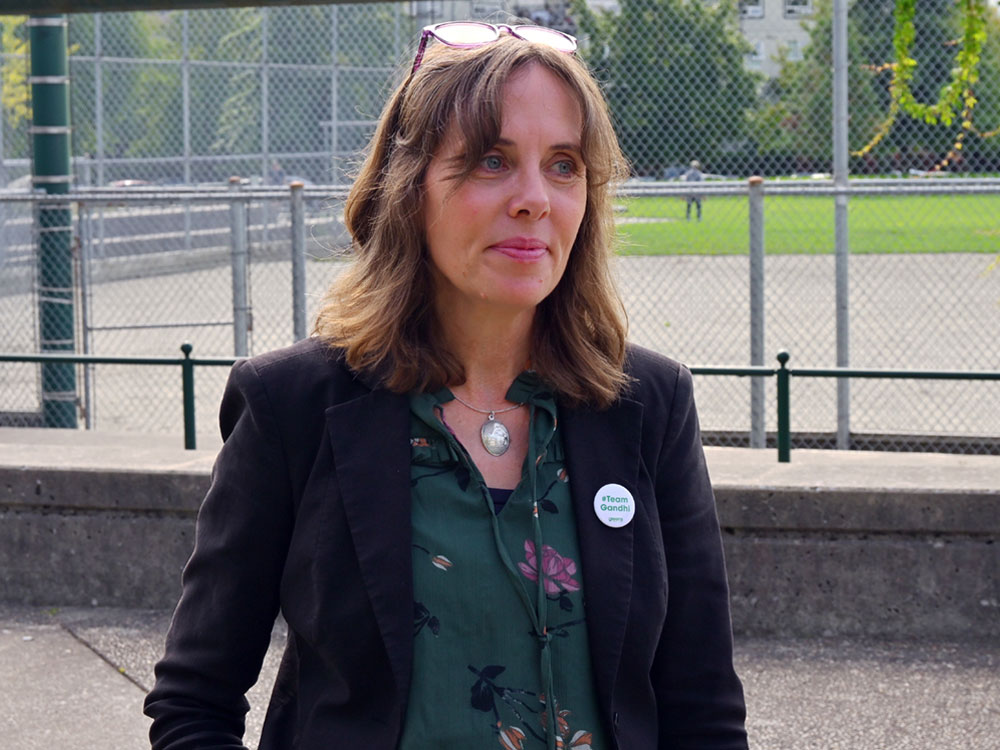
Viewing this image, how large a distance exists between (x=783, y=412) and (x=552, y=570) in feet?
12.8

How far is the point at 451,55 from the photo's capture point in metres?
2.02

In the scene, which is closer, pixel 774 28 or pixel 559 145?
pixel 559 145

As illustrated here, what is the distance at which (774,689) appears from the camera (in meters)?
4.93

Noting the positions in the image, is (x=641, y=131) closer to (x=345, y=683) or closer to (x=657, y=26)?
(x=657, y=26)

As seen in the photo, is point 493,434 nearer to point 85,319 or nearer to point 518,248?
point 518,248

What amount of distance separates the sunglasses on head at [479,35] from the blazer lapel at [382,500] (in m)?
0.51

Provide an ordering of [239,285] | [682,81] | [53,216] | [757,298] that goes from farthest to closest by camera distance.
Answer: [682,81] → [239,285] → [53,216] → [757,298]

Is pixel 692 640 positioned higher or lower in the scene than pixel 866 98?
lower

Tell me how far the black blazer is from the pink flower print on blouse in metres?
0.03

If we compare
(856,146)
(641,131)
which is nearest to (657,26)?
(641,131)

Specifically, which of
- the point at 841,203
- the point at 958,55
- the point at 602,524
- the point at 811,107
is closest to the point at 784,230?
the point at 811,107

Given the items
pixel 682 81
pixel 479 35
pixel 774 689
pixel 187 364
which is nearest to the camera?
pixel 479 35

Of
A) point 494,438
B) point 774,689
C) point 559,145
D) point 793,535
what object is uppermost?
point 559,145

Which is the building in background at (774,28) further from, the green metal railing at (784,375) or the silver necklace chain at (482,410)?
the silver necklace chain at (482,410)
